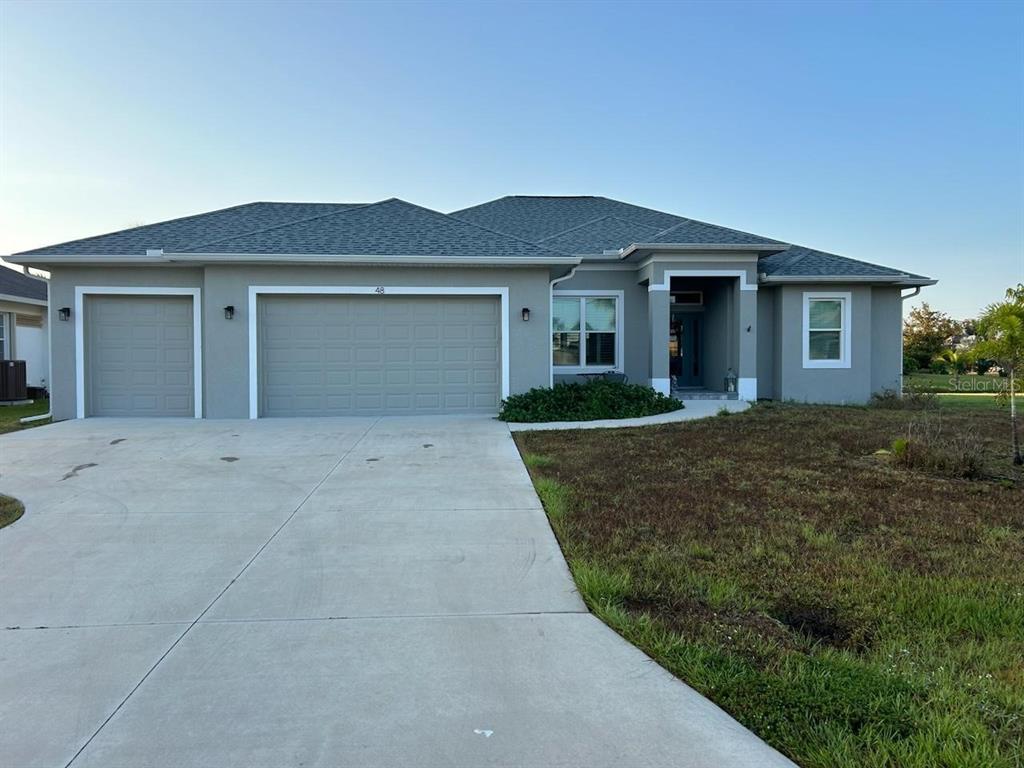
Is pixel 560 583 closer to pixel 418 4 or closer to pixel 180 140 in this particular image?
pixel 418 4

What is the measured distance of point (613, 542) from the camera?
4.98 metres

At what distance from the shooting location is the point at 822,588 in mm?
4066

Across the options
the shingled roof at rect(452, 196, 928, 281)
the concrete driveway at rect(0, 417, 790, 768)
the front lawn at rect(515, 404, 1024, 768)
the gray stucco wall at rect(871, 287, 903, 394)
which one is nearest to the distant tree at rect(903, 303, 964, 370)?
the gray stucco wall at rect(871, 287, 903, 394)

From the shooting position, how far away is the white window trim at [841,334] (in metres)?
15.7

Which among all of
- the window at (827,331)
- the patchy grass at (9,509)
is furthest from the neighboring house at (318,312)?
the patchy grass at (9,509)

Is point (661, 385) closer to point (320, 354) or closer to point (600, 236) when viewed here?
point (600, 236)

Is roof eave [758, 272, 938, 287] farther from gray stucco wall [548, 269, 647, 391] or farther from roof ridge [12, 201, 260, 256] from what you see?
roof ridge [12, 201, 260, 256]

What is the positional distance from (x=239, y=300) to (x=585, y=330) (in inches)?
325

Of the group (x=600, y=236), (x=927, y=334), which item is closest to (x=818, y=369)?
(x=600, y=236)

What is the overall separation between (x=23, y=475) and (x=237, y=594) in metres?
5.51

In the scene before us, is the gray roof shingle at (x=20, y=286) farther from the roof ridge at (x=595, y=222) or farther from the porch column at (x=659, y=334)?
the porch column at (x=659, y=334)

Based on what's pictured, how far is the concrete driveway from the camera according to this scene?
258 centimetres

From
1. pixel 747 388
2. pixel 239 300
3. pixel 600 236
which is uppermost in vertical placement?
pixel 600 236

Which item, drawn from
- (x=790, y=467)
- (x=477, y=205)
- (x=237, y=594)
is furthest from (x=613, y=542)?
(x=477, y=205)
